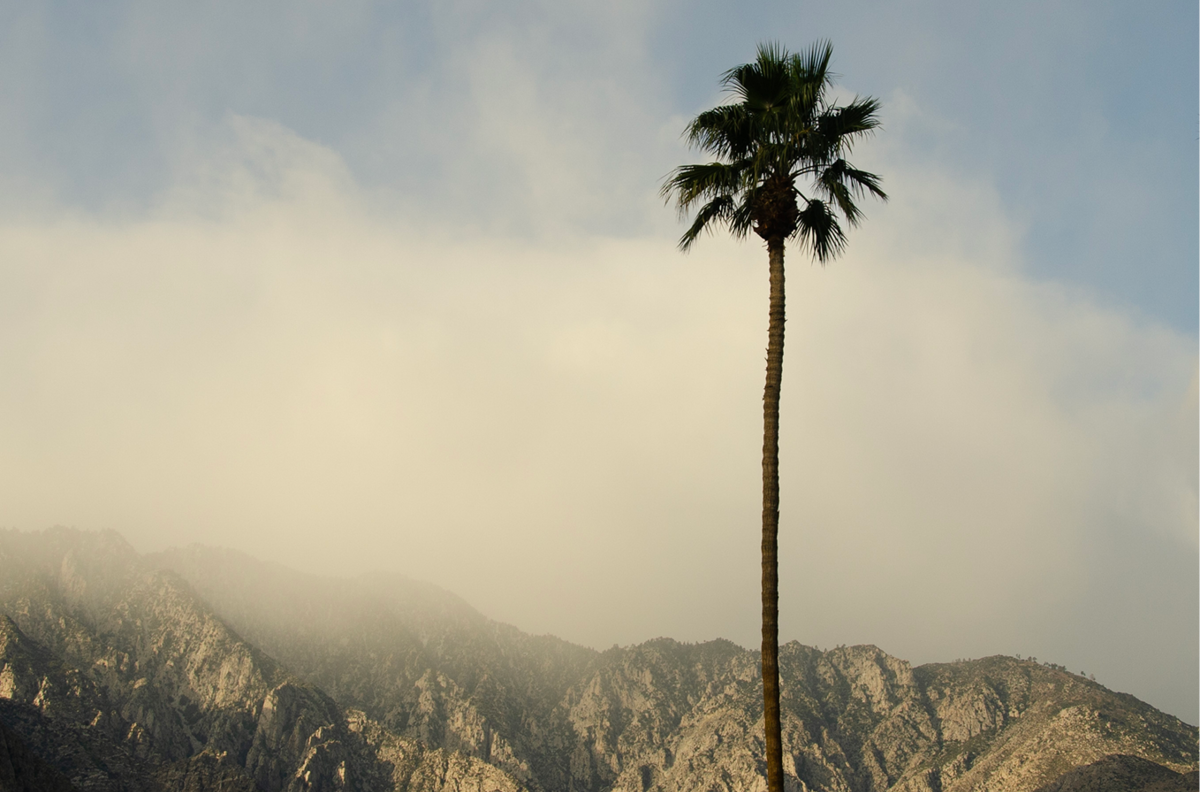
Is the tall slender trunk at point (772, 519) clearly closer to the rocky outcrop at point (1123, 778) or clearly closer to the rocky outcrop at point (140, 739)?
the rocky outcrop at point (1123, 778)

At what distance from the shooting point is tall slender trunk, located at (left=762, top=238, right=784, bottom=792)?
52.0 feet

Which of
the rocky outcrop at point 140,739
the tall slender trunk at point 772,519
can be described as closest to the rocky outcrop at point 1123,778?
the rocky outcrop at point 140,739

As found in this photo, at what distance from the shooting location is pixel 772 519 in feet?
55.0

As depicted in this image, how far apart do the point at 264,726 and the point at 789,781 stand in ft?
482

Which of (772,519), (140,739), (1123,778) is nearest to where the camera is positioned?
(772,519)

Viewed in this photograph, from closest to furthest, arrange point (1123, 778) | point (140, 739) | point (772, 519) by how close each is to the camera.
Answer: point (772, 519)
point (1123, 778)
point (140, 739)

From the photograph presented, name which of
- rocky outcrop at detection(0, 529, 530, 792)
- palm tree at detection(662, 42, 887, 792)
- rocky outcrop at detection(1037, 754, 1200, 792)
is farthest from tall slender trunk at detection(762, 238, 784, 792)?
rocky outcrop at detection(0, 529, 530, 792)

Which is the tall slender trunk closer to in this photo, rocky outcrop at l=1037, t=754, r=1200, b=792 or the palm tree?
the palm tree

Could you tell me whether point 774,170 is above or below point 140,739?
above

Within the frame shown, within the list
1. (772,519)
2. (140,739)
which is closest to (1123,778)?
(772,519)

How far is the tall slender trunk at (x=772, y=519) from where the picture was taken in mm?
15836

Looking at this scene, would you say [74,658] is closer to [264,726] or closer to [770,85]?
[264,726]

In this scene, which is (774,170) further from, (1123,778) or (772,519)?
(1123,778)

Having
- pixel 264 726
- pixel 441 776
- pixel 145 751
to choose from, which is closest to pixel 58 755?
pixel 145 751
